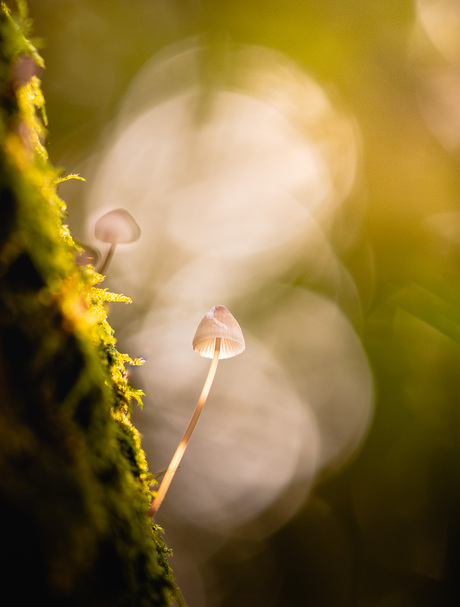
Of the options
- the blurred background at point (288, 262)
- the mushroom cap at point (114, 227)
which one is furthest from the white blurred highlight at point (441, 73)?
the mushroom cap at point (114, 227)

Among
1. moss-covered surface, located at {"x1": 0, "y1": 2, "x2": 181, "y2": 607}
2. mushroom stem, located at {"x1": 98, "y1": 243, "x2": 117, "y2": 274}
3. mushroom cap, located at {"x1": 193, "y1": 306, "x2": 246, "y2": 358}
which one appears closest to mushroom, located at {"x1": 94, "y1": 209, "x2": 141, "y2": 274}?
mushroom stem, located at {"x1": 98, "y1": 243, "x2": 117, "y2": 274}

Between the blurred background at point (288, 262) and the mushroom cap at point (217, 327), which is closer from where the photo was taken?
the mushroom cap at point (217, 327)

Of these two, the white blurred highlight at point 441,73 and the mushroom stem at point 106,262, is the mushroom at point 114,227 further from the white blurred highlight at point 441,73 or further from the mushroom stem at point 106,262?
the white blurred highlight at point 441,73

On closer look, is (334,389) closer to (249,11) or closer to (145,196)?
(145,196)

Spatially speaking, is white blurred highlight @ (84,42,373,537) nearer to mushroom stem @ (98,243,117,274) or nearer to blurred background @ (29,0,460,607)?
blurred background @ (29,0,460,607)

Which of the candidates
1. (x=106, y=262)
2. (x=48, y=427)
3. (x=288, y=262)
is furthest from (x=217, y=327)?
(x=288, y=262)

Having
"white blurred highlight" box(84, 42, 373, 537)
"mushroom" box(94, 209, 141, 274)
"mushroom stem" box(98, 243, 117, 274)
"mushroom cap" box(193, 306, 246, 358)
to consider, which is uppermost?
"white blurred highlight" box(84, 42, 373, 537)
